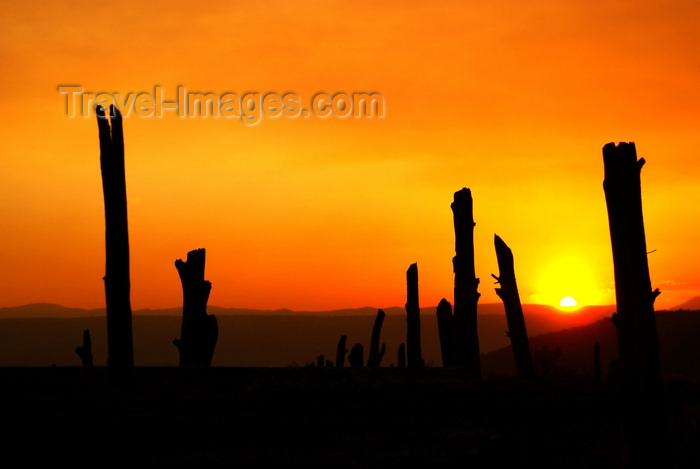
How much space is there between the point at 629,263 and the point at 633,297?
13.1 inches

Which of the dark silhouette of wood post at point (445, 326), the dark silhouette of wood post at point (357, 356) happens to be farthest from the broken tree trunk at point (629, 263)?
A: the dark silhouette of wood post at point (357, 356)

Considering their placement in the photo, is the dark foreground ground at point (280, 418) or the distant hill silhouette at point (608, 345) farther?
the distant hill silhouette at point (608, 345)

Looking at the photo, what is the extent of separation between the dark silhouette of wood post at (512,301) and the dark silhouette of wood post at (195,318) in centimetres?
465

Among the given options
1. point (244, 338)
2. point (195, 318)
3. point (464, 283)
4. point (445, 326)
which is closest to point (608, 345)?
point (445, 326)

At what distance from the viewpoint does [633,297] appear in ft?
27.1

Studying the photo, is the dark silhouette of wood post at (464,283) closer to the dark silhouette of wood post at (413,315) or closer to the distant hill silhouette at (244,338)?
the dark silhouette of wood post at (413,315)

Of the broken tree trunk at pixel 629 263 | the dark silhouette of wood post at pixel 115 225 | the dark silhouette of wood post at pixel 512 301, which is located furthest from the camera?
the dark silhouette of wood post at pixel 512 301

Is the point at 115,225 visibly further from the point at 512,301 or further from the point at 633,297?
the point at 512,301

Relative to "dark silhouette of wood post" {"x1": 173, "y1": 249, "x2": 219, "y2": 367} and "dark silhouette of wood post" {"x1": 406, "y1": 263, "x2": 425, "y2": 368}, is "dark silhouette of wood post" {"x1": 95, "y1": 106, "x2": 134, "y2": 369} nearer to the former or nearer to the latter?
"dark silhouette of wood post" {"x1": 173, "y1": 249, "x2": 219, "y2": 367}

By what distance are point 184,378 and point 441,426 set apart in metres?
2.40

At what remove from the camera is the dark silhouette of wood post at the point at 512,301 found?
13.6 metres

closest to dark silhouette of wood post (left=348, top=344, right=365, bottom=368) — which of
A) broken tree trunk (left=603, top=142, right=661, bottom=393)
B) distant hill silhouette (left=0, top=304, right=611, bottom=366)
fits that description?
broken tree trunk (left=603, top=142, right=661, bottom=393)

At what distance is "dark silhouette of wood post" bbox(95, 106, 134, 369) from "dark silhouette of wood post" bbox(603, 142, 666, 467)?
15.3 ft

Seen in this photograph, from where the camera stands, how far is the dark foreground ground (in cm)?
586
